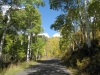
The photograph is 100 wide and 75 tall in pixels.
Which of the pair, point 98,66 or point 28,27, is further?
point 28,27

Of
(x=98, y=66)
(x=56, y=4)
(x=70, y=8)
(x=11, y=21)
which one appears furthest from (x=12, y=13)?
(x=98, y=66)

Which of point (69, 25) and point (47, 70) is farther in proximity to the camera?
point (69, 25)

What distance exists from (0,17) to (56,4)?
696 cm

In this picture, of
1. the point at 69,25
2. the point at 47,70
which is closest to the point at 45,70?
the point at 47,70

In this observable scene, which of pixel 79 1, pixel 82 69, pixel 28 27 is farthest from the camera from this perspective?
pixel 28 27

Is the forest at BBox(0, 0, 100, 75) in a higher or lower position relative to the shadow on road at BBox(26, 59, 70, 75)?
higher

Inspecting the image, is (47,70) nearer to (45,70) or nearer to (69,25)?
(45,70)

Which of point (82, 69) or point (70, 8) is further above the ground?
point (70, 8)

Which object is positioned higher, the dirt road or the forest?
the forest

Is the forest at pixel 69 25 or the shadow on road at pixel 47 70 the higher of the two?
the forest at pixel 69 25

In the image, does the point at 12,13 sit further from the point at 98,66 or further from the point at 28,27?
the point at 28,27

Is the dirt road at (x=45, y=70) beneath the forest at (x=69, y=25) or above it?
beneath

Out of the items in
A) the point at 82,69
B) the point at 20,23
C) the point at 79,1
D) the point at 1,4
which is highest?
the point at 79,1

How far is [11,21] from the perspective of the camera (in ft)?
58.8
